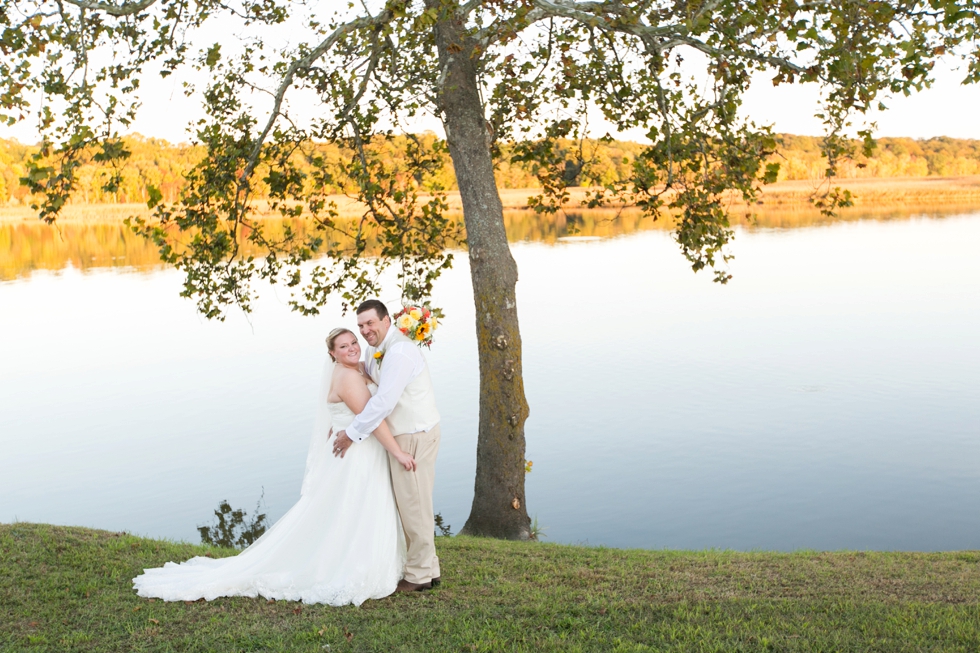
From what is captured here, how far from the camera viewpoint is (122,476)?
14258 millimetres

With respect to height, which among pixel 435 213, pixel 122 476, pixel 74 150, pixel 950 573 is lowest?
pixel 122 476

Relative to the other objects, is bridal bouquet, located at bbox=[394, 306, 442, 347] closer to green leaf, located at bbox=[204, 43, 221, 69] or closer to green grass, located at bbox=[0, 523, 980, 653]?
green grass, located at bbox=[0, 523, 980, 653]

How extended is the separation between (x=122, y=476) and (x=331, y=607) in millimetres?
9318

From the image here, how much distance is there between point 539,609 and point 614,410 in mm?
10860

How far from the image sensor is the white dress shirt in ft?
20.5

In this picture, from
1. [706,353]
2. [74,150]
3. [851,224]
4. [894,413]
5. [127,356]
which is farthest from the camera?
[851,224]

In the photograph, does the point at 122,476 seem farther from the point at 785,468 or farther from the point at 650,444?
the point at 785,468

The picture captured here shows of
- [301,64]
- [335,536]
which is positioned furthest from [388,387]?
[301,64]

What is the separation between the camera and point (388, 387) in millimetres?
6254

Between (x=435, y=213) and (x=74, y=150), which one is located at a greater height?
(x=74, y=150)

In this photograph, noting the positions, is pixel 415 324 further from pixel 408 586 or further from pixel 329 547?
pixel 408 586

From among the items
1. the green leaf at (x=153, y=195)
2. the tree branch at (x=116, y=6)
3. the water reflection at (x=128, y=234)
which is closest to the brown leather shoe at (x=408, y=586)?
the green leaf at (x=153, y=195)

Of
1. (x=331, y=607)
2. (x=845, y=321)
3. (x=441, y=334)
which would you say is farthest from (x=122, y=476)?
(x=845, y=321)

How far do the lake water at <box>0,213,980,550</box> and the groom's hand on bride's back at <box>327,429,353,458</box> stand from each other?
18.5 ft
